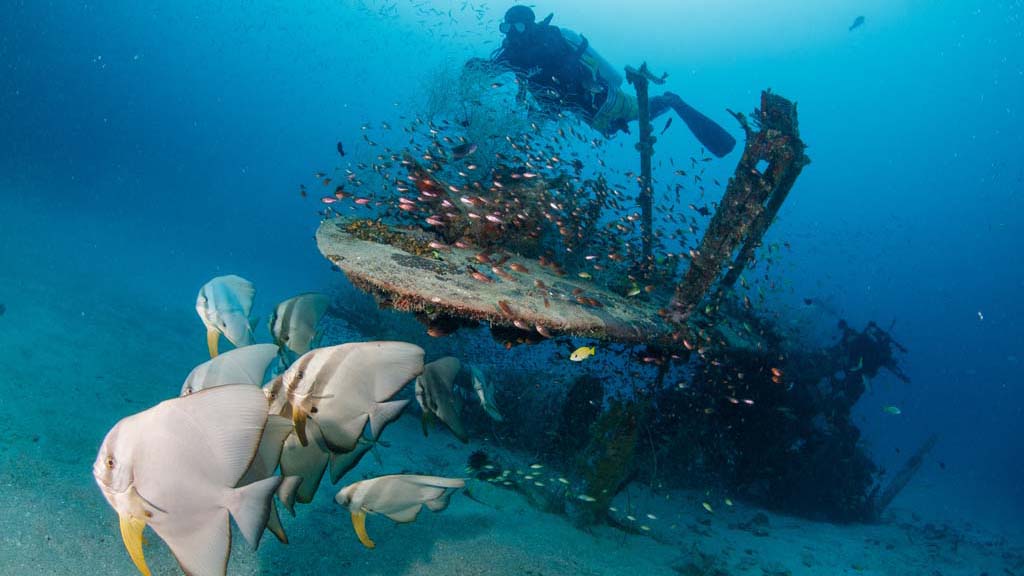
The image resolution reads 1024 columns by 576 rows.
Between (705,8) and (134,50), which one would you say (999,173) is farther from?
(134,50)

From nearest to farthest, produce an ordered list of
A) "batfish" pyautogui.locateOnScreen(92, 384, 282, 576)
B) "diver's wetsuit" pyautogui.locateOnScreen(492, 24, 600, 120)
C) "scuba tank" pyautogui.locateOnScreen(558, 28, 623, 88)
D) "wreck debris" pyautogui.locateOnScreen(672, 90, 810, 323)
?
1. "batfish" pyautogui.locateOnScreen(92, 384, 282, 576)
2. "wreck debris" pyautogui.locateOnScreen(672, 90, 810, 323)
3. "diver's wetsuit" pyautogui.locateOnScreen(492, 24, 600, 120)
4. "scuba tank" pyautogui.locateOnScreen(558, 28, 623, 88)

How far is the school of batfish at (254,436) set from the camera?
69.1 inches

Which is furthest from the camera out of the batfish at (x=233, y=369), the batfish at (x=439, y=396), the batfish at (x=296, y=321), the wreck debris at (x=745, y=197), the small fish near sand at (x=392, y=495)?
the wreck debris at (x=745, y=197)

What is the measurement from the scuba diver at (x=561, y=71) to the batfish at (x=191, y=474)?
9953mm

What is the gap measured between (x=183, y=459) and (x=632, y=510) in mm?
7016

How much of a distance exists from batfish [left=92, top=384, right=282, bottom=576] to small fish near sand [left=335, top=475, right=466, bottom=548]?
46.6 inches

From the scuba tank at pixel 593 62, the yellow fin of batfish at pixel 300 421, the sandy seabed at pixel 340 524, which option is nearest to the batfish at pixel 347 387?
the yellow fin of batfish at pixel 300 421

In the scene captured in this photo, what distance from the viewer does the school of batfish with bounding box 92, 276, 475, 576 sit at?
69.1 inches

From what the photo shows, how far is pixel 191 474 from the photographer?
69.7 inches

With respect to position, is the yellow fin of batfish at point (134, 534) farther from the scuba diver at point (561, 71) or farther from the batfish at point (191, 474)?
the scuba diver at point (561, 71)

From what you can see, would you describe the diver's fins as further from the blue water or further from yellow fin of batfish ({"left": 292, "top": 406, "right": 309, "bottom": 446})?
the blue water

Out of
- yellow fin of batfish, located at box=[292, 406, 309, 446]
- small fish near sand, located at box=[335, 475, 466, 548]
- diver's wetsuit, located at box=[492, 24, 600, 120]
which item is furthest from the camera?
diver's wetsuit, located at box=[492, 24, 600, 120]

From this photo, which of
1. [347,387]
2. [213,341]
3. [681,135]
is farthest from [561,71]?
[681,135]

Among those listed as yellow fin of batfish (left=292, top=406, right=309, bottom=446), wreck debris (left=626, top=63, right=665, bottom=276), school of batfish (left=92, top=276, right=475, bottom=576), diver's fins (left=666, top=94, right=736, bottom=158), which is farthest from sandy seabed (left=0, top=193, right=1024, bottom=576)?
diver's fins (left=666, top=94, right=736, bottom=158)
